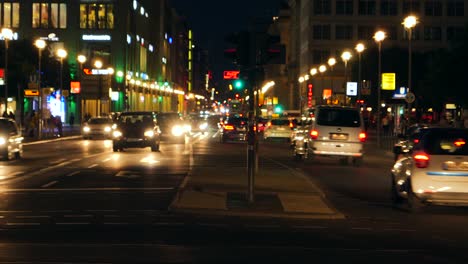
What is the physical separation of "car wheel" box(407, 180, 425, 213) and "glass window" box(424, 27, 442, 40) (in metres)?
108

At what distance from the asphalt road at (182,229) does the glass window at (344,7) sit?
100922 mm

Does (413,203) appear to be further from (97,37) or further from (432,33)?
(432,33)

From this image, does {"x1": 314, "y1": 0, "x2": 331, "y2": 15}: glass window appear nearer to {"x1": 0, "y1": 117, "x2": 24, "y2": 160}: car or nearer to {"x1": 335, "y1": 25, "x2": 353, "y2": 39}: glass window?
{"x1": 335, "y1": 25, "x2": 353, "y2": 39}: glass window

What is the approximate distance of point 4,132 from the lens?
3494 centimetres

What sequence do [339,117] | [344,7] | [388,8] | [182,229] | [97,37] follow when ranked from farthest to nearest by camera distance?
1. [388,8]
2. [344,7]
3. [97,37]
4. [339,117]
5. [182,229]

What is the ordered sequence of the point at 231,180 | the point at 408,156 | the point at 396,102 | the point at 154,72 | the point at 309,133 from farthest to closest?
the point at 154,72 → the point at 396,102 → the point at 309,133 → the point at 231,180 → the point at 408,156

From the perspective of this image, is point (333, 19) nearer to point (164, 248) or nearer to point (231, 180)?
point (231, 180)

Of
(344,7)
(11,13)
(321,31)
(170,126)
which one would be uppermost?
(344,7)

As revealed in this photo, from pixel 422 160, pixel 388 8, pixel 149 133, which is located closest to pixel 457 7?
pixel 388 8

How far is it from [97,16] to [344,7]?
3339cm

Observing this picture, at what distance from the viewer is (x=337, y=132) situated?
32.7 metres

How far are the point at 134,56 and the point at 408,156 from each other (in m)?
113

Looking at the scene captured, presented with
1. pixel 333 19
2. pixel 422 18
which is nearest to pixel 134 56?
pixel 333 19

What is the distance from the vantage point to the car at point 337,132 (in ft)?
107
